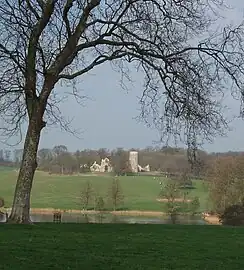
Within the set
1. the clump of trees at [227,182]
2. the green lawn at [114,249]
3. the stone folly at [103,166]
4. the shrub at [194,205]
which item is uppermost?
the stone folly at [103,166]

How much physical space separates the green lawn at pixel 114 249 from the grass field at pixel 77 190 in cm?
3743

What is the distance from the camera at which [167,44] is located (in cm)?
2009

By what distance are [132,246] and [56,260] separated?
3147 millimetres

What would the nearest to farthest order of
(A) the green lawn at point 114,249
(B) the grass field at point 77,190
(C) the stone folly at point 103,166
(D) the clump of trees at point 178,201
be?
(A) the green lawn at point 114,249
(D) the clump of trees at point 178,201
(B) the grass field at point 77,190
(C) the stone folly at point 103,166

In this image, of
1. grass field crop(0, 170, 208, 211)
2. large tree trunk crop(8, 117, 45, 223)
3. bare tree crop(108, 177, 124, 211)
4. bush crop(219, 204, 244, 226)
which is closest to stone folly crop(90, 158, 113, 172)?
grass field crop(0, 170, 208, 211)

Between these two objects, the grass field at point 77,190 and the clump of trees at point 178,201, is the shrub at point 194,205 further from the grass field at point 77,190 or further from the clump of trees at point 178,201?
the grass field at point 77,190

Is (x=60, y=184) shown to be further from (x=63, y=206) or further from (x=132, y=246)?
(x=132, y=246)

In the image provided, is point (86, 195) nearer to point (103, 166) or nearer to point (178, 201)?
point (103, 166)

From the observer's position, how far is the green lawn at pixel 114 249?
34.3 feet

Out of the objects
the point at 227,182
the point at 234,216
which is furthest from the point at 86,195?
the point at 234,216

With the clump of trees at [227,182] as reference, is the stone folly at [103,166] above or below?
above

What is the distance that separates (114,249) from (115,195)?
46.8 meters

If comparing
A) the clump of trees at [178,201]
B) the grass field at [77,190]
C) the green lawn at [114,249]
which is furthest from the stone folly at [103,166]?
the green lawn at [114,249]

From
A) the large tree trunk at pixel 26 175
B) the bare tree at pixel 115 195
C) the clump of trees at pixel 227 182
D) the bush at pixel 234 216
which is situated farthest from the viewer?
the bare tree at pixel 115 195
